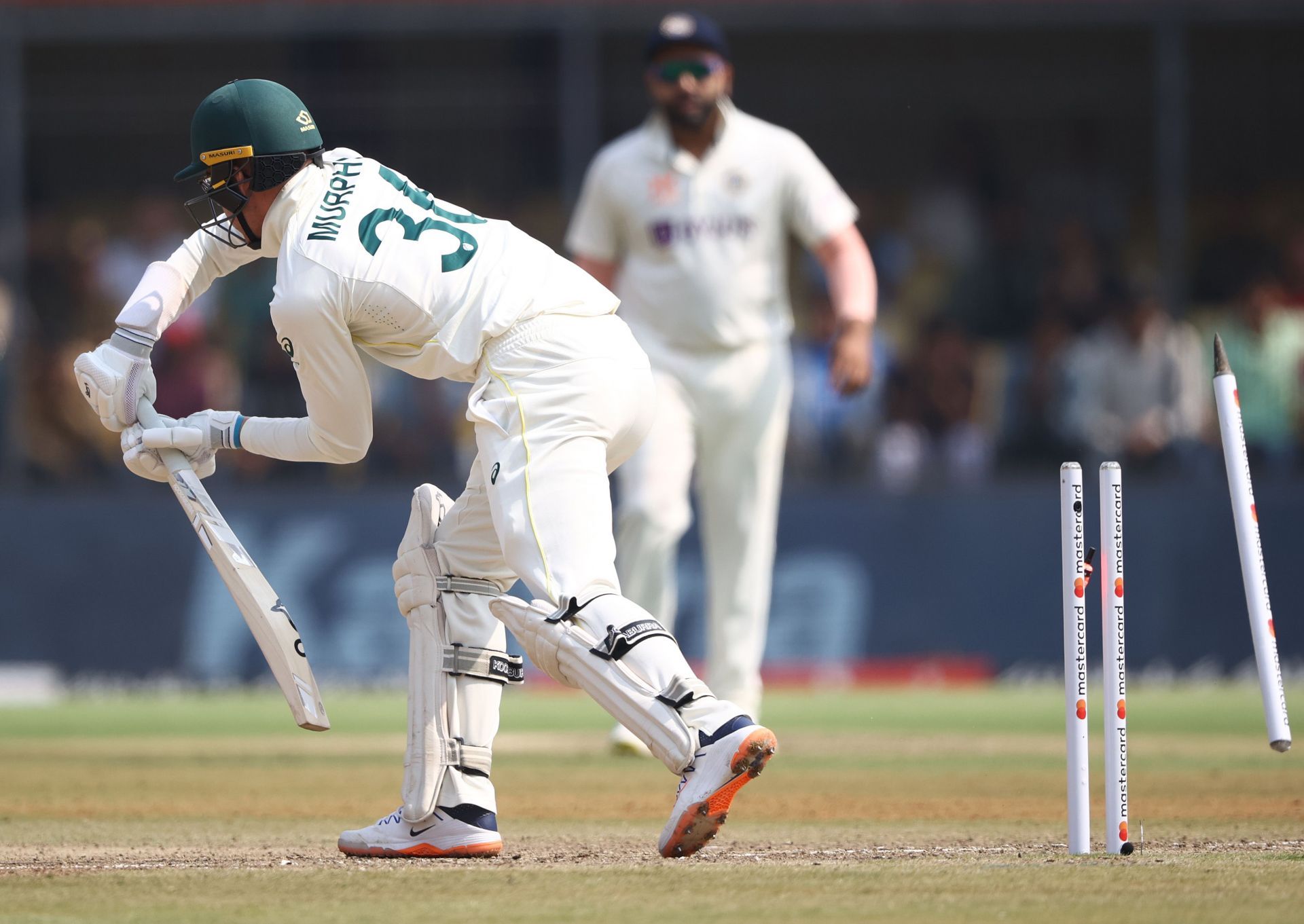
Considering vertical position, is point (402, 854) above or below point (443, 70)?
below

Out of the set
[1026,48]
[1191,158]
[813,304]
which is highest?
[1026,48]

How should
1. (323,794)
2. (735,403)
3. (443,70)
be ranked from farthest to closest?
(443,70)
(735,403)
(323,794)

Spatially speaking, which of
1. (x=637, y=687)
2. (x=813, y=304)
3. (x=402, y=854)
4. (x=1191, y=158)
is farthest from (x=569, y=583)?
(x=1191, y=158)

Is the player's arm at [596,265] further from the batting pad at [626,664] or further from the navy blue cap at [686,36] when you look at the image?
the batting pad at [626,664]

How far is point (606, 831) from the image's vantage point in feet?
17.5

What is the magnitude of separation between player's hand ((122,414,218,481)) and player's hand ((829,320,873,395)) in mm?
2801

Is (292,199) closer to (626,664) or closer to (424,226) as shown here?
(424,226)

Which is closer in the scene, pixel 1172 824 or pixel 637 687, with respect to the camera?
pixel 637 687

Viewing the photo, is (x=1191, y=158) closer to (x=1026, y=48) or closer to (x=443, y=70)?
(x=1026, y=48)

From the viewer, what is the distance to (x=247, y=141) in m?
4.70

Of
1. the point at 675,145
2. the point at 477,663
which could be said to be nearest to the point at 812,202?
the point at 675,145

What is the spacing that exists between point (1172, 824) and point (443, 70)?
40.7 feet

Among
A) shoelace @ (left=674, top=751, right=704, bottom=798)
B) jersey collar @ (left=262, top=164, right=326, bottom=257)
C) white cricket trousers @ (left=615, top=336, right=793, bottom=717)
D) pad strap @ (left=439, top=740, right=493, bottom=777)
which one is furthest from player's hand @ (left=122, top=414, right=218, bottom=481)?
white cricket trousers @ (left=615, top=336, right=793, bottom=717)

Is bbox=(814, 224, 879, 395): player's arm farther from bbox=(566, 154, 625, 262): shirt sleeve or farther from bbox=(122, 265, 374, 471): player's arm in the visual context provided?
bbox=(122, 265, 374, 471): player's arm
